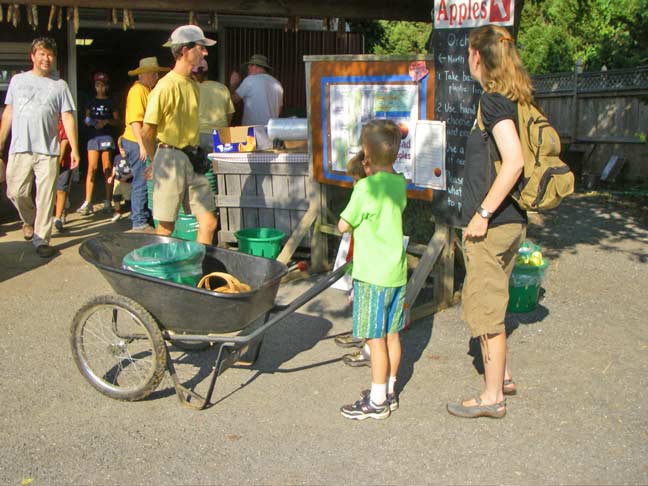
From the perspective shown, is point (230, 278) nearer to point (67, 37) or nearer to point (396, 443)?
point (396, 443)

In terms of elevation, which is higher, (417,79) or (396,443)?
(417,79)

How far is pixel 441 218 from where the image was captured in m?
5.77

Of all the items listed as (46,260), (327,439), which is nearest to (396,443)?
(327,439)

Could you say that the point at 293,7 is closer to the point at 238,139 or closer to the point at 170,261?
the point at 238,139

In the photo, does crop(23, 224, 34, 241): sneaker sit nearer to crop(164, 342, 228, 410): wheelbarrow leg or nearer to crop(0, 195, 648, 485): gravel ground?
crop(0, 195, 648, 485): gravel ground

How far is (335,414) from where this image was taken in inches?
168

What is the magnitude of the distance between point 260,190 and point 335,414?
3.61 m

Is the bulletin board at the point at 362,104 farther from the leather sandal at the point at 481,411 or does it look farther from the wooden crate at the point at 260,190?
the leather sandal at the point at 481,411

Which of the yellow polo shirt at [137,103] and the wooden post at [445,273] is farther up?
the yellow polo shirt at [137,103]

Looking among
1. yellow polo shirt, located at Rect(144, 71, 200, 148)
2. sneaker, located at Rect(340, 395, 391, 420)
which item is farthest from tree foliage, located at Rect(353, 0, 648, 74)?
sneaker, located at Rect(340, 395, 391, 420)

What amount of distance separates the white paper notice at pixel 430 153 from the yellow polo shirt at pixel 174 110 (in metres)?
1.79

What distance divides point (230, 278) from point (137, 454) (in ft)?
3.66

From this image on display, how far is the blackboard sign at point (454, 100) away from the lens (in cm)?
527

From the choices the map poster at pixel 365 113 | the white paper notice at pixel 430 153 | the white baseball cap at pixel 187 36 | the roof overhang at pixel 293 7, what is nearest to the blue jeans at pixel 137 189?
the roof overhang at pixel 293 7
